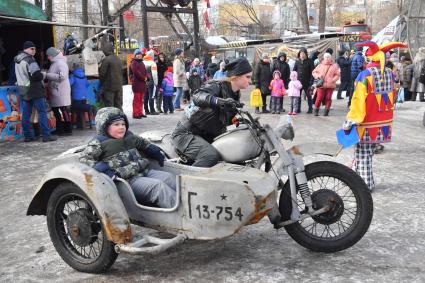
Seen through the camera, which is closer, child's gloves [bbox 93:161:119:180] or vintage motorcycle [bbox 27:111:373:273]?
vintage motorcycle [bbox 27:111:373:273]

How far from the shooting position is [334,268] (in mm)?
3551

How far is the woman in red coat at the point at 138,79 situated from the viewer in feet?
37.6

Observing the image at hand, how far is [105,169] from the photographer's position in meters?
3.62

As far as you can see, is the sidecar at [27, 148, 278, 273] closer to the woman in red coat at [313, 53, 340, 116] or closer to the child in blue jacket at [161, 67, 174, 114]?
the woman in red coat at [313, 53, 340, 116]

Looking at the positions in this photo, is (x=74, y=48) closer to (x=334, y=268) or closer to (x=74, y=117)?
(x=74, y=117)

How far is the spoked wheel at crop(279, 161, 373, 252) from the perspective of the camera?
3.61m

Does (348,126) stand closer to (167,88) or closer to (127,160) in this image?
(127,160)

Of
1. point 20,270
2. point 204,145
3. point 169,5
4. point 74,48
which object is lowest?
point 20,270

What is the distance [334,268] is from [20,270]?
2450 millimetres

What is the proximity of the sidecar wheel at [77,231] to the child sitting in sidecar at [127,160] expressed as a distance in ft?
0.97

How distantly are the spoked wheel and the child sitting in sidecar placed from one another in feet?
3.11

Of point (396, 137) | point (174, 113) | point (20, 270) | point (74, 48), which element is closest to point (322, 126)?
point (396, 137)

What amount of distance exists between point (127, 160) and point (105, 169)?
21cm

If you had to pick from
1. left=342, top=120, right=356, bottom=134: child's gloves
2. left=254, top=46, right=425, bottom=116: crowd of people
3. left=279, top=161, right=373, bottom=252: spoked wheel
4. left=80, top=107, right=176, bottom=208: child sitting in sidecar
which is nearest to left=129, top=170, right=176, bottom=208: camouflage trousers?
left=80, top=107, right=176, bottom=208: child sitting in sidecar
